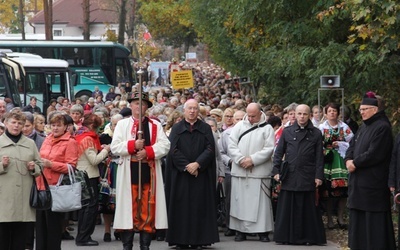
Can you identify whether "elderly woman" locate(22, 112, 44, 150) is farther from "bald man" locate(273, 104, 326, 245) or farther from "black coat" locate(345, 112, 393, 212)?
"black coat" locate(345, 112, 393, 212)

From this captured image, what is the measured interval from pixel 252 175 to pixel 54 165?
3.70 m

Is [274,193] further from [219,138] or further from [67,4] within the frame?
[67,4]

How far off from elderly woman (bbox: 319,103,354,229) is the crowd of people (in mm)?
16

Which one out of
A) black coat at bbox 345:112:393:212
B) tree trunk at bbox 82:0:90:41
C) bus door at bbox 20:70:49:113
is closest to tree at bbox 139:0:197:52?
tree trunk at bbox 82:0:90:41

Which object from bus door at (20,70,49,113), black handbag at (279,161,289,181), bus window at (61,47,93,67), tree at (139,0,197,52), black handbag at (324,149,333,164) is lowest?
black handbag at (279,161,289,181)

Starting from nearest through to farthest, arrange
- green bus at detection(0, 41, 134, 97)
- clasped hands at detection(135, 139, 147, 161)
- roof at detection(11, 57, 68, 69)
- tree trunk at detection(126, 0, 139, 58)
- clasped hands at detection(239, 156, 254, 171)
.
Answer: clasped hands at detection(135, 139, 147, 161), clasped hands at detection(239, 156, 254, 171), roof at detection(11, 57, 68, 69), green bus at detection(0, 41, 134, 97), tree trunk at detection(126, 0, 139, 58)

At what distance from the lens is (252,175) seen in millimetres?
14672

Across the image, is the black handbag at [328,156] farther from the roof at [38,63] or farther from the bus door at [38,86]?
the roof at [38,63]

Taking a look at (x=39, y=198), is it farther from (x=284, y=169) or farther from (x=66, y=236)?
(x=284, y=169)

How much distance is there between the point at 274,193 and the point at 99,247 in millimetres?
2645

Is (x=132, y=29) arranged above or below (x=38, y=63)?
above

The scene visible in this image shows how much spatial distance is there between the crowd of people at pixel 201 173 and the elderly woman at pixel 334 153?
2cm

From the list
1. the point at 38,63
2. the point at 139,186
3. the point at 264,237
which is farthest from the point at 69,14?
the point at 139,186

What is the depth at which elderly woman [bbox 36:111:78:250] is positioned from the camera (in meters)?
11.9
